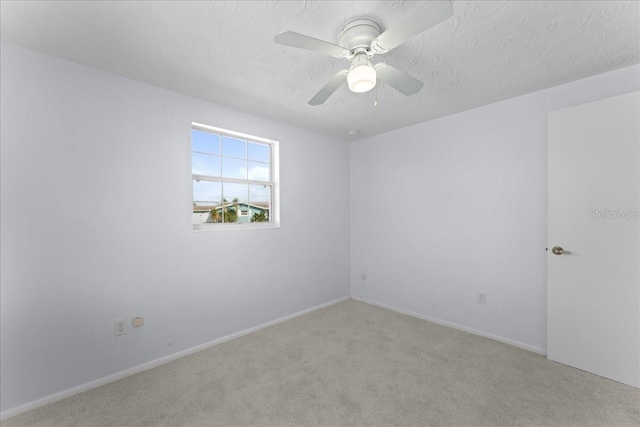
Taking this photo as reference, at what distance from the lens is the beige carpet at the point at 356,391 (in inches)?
70.9

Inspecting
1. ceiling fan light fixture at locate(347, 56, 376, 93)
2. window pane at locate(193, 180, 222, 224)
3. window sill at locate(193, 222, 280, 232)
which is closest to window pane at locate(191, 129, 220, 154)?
window pane at locate(193, 180, 222, 224)

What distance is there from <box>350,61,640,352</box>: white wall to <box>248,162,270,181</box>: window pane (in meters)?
1.44

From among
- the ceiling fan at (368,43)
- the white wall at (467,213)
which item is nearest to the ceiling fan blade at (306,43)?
the ceiling fan at (368,43)

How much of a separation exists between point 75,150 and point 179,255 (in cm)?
112

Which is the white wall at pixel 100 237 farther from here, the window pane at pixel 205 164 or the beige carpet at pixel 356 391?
the beige carpet at pixel 356 391

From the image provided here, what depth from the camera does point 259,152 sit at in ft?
11.0

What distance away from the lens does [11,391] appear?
184 cm

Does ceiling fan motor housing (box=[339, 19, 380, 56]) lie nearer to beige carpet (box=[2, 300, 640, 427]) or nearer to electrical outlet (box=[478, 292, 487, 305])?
beige carpet (box=[2, 300, 640, 427])

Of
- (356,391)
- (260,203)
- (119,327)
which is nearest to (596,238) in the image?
(356,391)

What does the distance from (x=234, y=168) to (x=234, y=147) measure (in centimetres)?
23

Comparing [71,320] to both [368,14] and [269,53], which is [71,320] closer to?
[269,53]

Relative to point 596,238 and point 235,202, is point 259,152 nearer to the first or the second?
point 235,202

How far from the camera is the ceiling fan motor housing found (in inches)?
62.9

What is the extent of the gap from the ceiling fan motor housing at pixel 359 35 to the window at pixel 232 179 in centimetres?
171
